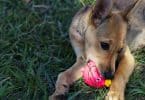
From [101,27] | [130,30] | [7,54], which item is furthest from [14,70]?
[130,30]

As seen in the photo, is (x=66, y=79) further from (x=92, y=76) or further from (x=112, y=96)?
(x=112, y=96)

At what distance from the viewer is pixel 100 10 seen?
488 cm

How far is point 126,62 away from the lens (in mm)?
5004

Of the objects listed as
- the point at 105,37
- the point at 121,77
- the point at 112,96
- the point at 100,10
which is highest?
the point at 100,10

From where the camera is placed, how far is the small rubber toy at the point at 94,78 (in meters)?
4.71

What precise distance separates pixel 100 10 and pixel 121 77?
760mm

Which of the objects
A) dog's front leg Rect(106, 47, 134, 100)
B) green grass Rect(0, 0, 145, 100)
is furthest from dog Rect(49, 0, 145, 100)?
green grass Rect(0, 0, 145, 100)

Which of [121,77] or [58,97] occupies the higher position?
[121,77]

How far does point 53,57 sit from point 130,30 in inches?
38.5

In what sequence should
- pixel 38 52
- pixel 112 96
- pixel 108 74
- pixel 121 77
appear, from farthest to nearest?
1. pixel 38 52
2. pixel 121 77
3. pixel 108 74
4. pixel 112 96

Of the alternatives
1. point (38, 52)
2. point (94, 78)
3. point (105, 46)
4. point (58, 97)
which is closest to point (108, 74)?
point (94, 78)

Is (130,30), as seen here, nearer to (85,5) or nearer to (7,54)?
(85,5)

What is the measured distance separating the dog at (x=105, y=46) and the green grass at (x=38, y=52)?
0.41 feet

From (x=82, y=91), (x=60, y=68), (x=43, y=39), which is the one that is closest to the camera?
(x=82, y=91)
